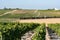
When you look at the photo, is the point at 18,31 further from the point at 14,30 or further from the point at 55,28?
the point at 55,28

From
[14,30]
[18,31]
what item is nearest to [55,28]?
[18,31]

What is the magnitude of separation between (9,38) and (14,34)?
1511 mm

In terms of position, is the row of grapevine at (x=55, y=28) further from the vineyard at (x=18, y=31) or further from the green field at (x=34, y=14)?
the green field at (x=34, y=14)

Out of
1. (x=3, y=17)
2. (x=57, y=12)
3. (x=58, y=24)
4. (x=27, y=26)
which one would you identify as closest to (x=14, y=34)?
(x=27, y=26)

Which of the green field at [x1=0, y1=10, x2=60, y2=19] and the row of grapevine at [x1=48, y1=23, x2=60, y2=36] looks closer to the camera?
the row of grapevine at [x1=48, y1=23, x2=60, y2=36]

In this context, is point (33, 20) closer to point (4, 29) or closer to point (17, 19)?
point (17, 19)

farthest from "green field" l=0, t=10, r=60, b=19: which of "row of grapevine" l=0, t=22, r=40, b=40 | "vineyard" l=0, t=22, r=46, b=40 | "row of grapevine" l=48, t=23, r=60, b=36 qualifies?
"vineyard" l=0, t=22, r=46, b=40

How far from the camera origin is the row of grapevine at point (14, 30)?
90.2 ft

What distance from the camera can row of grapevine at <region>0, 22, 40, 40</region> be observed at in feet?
90.2

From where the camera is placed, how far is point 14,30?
→ 1179 inches

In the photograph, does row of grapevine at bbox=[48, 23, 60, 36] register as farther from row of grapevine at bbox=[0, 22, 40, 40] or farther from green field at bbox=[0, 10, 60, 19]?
green field at bbox=[0, 10, 60, 19]

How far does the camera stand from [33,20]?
3912 centimetres

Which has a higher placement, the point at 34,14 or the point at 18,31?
the point at 18,31

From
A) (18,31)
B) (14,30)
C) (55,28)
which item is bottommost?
(55,28)
